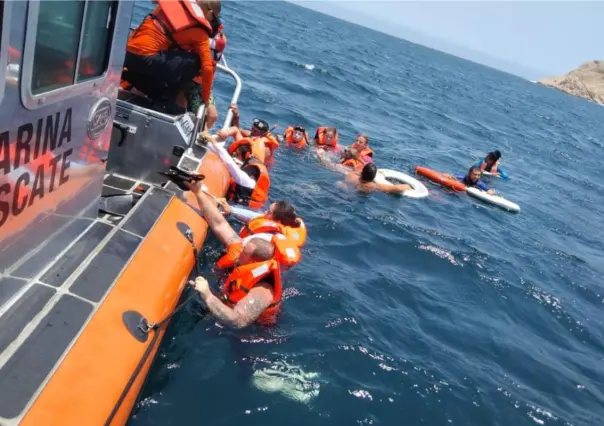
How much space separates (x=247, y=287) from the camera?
15.0 ft

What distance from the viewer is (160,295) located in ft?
12.3

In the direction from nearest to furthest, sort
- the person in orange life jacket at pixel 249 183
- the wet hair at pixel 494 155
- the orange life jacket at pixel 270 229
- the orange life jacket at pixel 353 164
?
the orange life jacket at pixel 270 229
the person in orange life jacket at pixel 249 183
the orange life jacket at pixel 353 164
the wet hair at pixel 494 155

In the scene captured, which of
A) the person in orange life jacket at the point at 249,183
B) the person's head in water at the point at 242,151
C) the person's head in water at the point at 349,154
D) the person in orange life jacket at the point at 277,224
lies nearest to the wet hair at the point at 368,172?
the person's head in water at the point at 349,154

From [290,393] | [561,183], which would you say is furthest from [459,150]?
[290,393]

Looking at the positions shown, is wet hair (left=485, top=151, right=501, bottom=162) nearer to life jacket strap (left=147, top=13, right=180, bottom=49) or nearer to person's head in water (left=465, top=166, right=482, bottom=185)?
person's head in water (left=465, top=166, right=482, bottom=185)

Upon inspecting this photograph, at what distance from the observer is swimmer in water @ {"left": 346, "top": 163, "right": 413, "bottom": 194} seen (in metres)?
9.58

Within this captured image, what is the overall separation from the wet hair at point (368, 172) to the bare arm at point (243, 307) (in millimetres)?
5349

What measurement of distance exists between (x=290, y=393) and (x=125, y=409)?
167 centimetres

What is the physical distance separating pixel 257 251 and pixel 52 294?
6.10 ft

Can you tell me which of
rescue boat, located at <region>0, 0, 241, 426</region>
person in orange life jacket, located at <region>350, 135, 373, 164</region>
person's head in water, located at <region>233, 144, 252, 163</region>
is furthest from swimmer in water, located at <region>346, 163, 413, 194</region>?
rescue boat, located at <region>0, 0, 241, 426</region>

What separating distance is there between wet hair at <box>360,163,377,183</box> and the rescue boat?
19.2 ft

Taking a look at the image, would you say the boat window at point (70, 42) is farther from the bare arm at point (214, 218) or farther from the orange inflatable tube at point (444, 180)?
the orange inflatable tube at point (444, 180)

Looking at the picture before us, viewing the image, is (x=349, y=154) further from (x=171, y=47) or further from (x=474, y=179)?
(x=171, y=47)

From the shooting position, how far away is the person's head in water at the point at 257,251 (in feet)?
15.1
